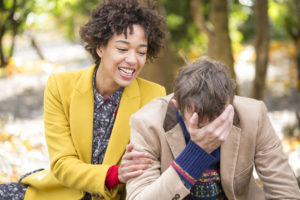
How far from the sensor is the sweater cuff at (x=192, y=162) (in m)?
2.27

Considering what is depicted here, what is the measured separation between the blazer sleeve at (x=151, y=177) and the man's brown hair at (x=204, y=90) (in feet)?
0.98

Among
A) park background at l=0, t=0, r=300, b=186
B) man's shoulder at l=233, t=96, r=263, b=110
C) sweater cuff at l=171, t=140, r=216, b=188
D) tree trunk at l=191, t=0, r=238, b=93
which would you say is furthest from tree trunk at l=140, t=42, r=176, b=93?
sweater cuff at l=171, t=140, r=216, b=188

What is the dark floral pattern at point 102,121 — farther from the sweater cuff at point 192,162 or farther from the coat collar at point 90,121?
the sweater cuff at point 192,162

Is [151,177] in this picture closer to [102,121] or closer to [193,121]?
[193,121]

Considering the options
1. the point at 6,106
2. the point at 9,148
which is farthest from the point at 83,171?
the point at 6,106

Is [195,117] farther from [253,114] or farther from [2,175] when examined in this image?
[2,175]

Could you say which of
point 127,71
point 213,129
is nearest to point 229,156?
point 213,129

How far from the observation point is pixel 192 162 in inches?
89.2

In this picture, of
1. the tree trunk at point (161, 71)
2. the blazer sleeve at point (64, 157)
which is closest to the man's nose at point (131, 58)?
the blazer sleeve at point (64, 157)

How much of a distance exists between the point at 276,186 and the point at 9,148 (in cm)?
419

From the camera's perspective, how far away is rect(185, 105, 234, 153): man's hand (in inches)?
86.7

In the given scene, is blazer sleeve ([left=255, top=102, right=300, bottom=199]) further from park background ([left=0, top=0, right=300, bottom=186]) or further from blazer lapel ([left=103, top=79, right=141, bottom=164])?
blazer lapel ([left=103, top=79, right=141, bottom=164])

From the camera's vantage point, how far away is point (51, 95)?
3158 mm

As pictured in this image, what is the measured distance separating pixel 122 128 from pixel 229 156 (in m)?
0.83
